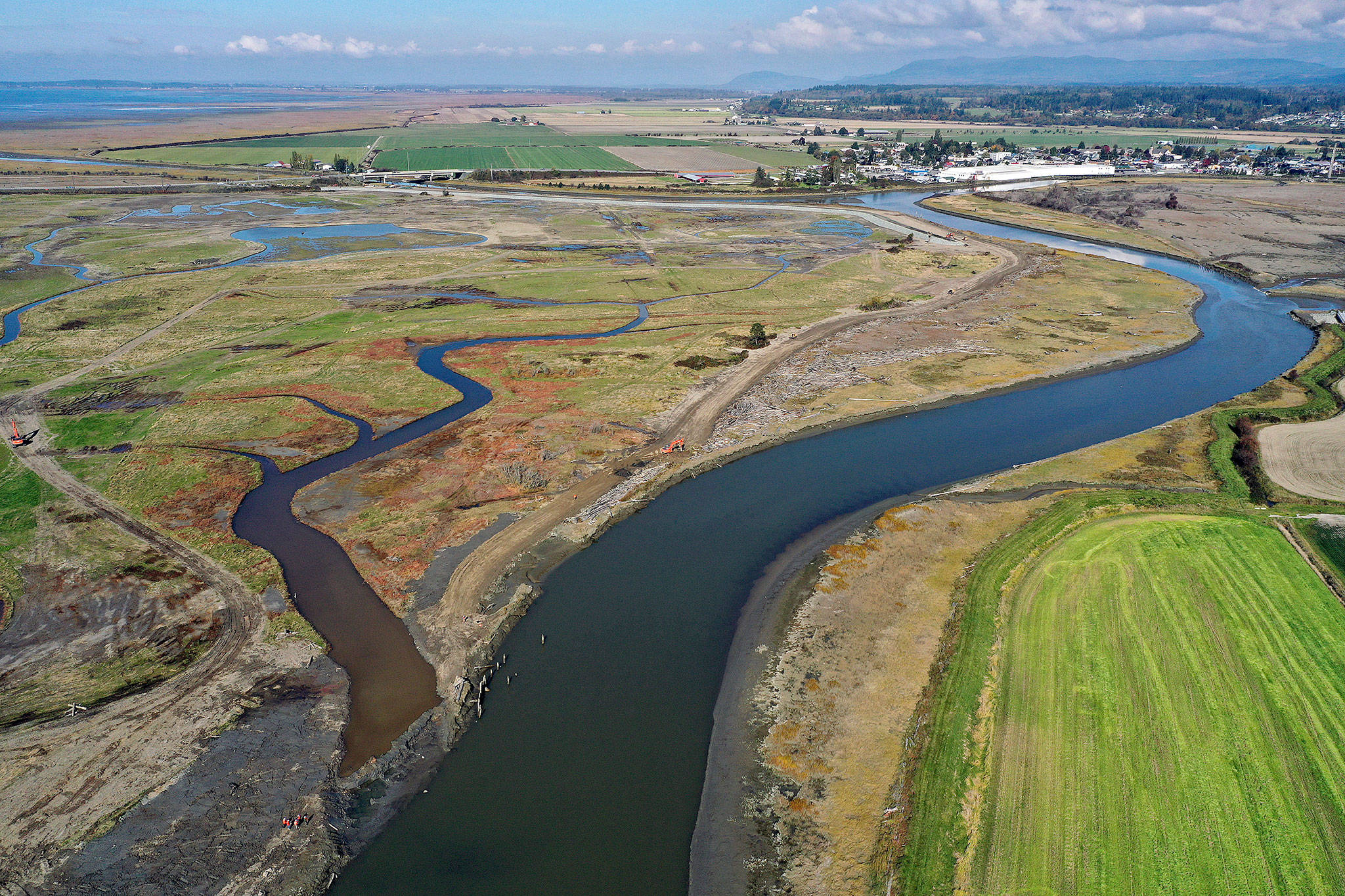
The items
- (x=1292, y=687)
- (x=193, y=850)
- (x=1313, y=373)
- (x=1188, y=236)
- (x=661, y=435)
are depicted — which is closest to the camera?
(x=193, y=850)

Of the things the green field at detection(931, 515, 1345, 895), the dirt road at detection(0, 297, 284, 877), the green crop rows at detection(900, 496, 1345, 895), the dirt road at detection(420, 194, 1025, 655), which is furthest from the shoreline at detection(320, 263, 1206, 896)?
the green field at detection(931, 515, 1345, 895)

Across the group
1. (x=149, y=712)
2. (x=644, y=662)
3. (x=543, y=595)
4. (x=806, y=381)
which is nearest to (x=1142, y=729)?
(x=644, y=662)

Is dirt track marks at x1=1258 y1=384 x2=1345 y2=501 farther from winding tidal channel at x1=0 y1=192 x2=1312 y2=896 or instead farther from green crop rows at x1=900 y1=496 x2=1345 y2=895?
green crop rows at x1=900 y1=496 x2=1345 y2=895

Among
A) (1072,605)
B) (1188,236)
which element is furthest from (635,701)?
(1188,236)

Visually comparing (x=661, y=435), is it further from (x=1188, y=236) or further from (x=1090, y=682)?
(x=1188, y=236)

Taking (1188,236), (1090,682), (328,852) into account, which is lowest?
(328,852)

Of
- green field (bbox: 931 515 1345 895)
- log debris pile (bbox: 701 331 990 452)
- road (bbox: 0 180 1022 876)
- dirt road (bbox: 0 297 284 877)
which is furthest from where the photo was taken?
log debris pile (bbox: 701 331 990 452)
